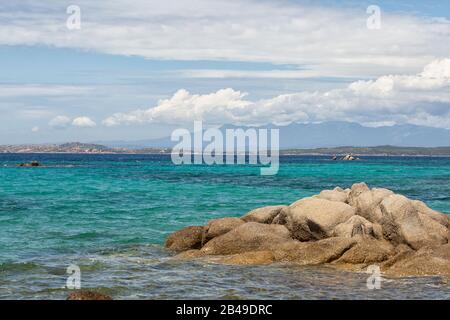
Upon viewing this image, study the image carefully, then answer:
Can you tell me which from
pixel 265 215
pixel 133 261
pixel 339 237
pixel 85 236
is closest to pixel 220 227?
pixel 265 215

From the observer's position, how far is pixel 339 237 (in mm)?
23453

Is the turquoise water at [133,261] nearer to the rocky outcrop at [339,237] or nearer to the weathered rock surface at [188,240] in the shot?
the weathered rock surface at [188,240]

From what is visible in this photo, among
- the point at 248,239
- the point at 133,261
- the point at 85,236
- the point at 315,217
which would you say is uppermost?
the point at 315,217

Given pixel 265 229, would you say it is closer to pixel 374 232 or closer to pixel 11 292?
pixel 374 232

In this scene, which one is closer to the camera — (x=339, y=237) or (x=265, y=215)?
(x=339, y=237)

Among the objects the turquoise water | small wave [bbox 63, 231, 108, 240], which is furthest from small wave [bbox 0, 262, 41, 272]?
small wave [bbox 63, 231, 108, 240]

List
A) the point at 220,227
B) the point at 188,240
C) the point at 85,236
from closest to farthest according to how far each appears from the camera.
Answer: the point at 220,227 < the point at 188,240 < the point at 85,236

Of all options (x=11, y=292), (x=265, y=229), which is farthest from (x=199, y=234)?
(x=11, y=292)

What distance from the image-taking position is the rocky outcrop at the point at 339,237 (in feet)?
72.5

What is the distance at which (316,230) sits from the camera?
973 inches

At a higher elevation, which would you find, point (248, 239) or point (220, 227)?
point (220, 227)

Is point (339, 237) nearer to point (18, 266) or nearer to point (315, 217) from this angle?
point (315, 217)

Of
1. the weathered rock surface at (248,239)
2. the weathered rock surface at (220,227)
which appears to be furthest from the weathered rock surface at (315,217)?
the weathered rock surface at (220,227)

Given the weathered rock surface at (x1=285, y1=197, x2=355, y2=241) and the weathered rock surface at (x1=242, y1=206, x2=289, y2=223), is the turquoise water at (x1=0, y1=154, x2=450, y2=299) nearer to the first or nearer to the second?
the weathered rock surface at (x1=285, y1=197, x2=355, y2=241)
